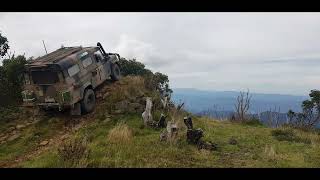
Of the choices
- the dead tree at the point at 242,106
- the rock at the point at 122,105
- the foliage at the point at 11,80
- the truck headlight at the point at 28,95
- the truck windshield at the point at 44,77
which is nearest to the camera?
the truck windshield at the point at 44,77

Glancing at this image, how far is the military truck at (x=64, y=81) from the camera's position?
17.9m

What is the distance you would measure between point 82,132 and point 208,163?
6541mm

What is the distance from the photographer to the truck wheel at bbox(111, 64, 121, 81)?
73.5 ft

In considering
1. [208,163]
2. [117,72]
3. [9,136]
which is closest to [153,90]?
[117,72]

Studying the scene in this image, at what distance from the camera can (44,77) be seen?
60.1 feet

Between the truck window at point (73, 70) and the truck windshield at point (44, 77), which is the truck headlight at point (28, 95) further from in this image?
the truck window at point (73, 70)

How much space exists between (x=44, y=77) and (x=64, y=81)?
1028 mm

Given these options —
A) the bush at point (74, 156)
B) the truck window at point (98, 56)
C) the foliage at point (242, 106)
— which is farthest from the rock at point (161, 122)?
the foliage at point (242, 106)

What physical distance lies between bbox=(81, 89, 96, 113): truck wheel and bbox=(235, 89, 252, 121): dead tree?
8.62 m

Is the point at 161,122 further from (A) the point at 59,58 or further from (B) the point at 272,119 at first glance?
(B) the point at 272,119

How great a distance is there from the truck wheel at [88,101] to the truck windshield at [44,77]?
5.36ft

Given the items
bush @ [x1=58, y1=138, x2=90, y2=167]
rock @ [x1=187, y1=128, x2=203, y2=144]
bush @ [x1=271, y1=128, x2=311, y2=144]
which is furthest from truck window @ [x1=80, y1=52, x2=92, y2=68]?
bush @ [x1=271, y1=128, x2=311, y2=144]

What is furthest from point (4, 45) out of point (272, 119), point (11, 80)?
point (272, 119)

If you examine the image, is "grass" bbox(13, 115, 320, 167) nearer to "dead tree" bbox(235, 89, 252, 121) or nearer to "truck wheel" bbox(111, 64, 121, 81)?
"truck wheel" bbox(111, 64, 121, 81)
